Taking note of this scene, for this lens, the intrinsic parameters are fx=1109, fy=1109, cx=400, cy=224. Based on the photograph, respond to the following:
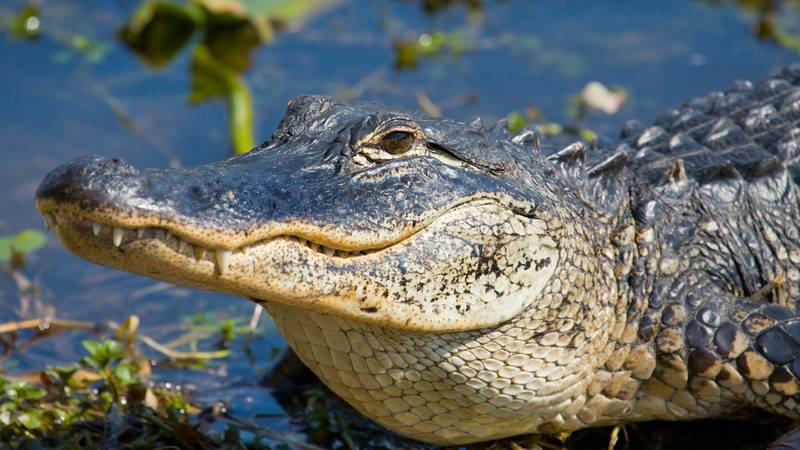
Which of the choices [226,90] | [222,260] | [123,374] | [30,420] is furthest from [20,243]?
[222,260]

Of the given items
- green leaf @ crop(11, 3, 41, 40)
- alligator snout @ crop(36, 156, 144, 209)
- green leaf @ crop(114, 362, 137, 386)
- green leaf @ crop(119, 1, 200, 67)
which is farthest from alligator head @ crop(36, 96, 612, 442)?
green leaf @ crop(11, 3, 41, 40)

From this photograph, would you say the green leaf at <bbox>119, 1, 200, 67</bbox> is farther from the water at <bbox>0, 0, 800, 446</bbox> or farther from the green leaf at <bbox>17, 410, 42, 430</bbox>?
the green leaf at <bbox>17, 410, 42, 430</bbox>

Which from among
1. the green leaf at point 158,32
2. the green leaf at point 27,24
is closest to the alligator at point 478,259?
the green leaf at point 158,32

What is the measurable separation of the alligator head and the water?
2.51 m

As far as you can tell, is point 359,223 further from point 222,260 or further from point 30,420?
point 30,420

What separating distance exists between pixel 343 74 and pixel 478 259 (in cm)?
513

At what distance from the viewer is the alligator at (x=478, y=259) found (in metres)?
2.91

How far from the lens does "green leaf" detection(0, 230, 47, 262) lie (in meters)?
5.79

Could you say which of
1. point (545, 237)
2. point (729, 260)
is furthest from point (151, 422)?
point (729, 260)

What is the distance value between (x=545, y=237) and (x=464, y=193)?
0.33 metres

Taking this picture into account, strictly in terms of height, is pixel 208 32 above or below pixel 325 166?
below

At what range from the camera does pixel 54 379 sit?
456 cm

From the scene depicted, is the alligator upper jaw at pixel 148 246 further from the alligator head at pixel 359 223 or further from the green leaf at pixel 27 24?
the green leaf at pixel 27 24

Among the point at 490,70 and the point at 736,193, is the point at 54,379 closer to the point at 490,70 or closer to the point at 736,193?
the point at 736,193
